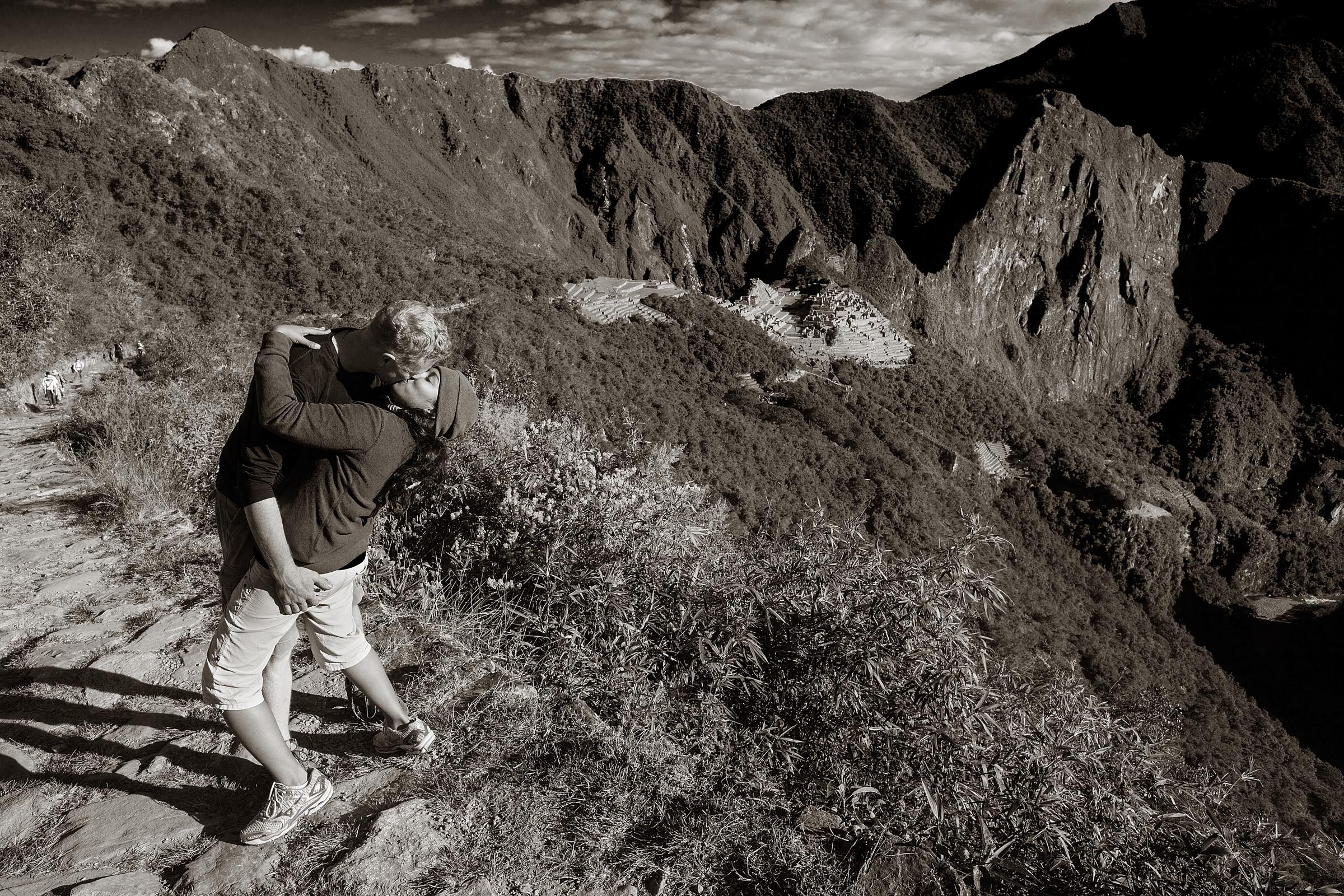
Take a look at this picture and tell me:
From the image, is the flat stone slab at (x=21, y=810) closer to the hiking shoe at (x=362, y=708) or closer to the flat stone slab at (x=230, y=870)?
the flat stone slab at (x=230, y=870)

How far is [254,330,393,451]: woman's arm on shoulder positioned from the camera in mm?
1769

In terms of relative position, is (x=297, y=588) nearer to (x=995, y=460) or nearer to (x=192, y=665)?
(x=192, y=665)

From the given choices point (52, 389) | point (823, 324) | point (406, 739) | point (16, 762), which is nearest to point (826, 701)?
point (406, 739)

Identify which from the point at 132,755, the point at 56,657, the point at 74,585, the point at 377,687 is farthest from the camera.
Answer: the point at 74,585

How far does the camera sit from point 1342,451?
65.4 meters

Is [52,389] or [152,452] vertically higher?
[152,452]

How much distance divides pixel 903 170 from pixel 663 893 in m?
131

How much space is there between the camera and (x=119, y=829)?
2.15 metres

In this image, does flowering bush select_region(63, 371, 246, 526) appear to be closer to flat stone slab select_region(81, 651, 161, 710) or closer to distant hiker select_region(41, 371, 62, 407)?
distant hiker select_region(41, 371, 62, 407)

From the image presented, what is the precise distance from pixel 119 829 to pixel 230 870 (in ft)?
1.55

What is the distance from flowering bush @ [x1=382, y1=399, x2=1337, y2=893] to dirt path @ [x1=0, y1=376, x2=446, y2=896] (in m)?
0.75

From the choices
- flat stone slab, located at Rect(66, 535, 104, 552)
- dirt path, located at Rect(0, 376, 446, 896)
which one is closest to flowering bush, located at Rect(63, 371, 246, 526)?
flat stone slab, located at Rect(66, 535, 104, 552)

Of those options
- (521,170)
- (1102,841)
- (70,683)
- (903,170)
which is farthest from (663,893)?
(903,170)

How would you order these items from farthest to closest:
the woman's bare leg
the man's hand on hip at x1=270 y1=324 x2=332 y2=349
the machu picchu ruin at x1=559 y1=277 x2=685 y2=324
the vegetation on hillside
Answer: the machu picchu ruin at x1=559 y1=277 x2=685 y2=324
the woman's bare leg
the vegetation on hillside
the man's hand on hip at x1=270 y1=324 x2=332 y2=349
